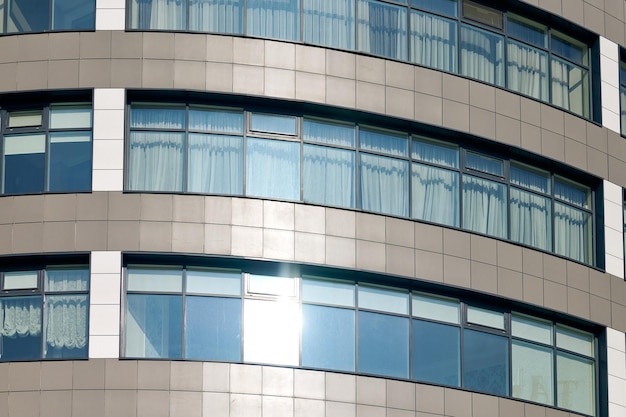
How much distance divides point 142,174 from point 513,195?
9708 mm

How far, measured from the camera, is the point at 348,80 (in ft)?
132

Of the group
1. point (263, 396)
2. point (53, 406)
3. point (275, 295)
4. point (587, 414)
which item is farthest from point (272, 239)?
point (587, 414)

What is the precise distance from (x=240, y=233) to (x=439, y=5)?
8.72m

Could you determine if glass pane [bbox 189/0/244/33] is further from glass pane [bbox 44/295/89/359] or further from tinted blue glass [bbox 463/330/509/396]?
tinted blue glass [bbox 463/330/509/396]

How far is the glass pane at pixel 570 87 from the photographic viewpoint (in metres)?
44.8

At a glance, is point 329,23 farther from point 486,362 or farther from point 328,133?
point 486,362

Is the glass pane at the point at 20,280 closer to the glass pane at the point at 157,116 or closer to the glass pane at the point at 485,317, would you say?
the glass pane at the point at 157,116

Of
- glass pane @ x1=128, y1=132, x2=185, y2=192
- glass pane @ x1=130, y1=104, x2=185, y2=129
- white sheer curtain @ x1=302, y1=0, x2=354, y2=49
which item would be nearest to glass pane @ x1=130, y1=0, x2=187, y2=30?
glass pane @ x1=130, y1=104, x2=185, y2=129

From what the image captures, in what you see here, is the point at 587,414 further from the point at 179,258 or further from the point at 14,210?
the point at 14,210

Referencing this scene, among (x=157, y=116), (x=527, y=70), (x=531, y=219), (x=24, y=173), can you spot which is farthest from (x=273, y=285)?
(x=527, y=70)

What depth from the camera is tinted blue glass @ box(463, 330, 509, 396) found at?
133 ft

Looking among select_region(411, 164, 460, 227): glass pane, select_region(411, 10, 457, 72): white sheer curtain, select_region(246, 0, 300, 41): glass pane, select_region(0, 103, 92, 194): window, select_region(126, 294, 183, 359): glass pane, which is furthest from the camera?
select_region(411, 10, 457, 72): white sheer curtain

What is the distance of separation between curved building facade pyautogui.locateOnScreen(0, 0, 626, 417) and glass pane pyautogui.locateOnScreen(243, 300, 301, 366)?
0.05 m

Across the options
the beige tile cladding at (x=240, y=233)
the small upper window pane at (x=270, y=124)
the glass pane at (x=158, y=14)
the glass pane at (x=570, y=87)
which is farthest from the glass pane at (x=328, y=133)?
the glass pane at (x=570, y=87)
